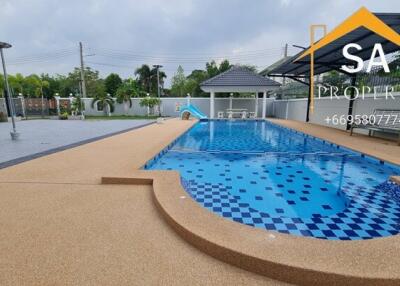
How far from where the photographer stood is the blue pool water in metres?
3.29

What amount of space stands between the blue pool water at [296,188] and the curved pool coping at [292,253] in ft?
2.95

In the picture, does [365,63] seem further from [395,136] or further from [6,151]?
[6,151]

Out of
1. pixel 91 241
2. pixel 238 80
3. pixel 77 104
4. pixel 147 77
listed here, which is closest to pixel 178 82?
pixel 147 77

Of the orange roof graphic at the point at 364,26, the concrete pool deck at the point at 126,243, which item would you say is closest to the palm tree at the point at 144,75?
the orange roof graphic at the point at 364,26

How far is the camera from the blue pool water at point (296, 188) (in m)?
3.29

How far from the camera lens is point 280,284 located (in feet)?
6.08

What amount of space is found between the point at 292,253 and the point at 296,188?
2818mm

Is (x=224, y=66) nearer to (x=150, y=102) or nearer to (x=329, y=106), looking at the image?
(x=150, y=102)

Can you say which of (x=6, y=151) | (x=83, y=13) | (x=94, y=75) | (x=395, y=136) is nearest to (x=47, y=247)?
(x=6, y=151)

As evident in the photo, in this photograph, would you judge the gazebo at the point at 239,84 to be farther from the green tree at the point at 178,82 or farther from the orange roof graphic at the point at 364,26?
the green tree at the point at 178,82

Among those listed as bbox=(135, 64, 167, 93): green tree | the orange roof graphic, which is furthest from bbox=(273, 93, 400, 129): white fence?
bbox=(135, 64, 167, 93): green tree

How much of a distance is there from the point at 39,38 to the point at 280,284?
2362 cm

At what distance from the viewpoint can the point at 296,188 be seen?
4.62 m

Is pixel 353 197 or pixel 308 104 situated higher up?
pixel 308 104
